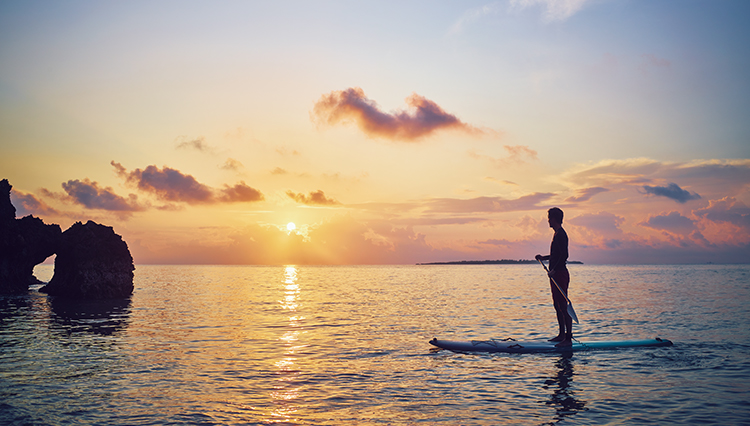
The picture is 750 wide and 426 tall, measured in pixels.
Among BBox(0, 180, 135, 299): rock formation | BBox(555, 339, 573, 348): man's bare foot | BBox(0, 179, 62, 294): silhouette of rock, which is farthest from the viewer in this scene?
BBox(0, 180, 135, 299): rock formation

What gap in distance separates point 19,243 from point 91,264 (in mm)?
8177

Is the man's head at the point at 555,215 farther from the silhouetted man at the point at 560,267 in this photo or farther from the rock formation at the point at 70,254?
the rock formation at the point at 70,254

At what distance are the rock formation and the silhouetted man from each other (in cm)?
4519

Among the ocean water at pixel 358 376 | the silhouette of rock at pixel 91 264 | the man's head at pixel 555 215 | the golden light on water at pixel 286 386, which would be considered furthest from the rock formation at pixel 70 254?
the man's head at pixel 555 215

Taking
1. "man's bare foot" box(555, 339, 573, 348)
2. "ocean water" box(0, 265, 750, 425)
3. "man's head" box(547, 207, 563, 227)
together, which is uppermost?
"man's head" box(547, 207, 563, 227)

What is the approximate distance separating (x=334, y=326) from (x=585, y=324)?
1356cm

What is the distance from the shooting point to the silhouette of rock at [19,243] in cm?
4503

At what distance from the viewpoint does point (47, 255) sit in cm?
5109

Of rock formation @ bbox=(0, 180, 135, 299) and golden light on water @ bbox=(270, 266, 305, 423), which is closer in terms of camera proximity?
golden light on water @ bbox=(270, 266, 305, 423)

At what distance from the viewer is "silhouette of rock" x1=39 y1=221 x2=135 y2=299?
45.3 meters

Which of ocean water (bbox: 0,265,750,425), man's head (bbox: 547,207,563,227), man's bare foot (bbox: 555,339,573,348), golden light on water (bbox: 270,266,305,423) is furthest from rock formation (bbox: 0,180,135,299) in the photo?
man's head (bbox: 547,207,563,227)

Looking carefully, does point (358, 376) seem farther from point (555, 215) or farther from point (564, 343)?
point (555, 215)

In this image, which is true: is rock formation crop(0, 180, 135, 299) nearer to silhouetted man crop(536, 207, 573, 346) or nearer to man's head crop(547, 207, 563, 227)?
silhouetted man crop(536, 207, 573, 346)

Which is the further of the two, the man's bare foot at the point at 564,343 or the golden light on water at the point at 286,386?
the man's bare foot at the point at 564,343
